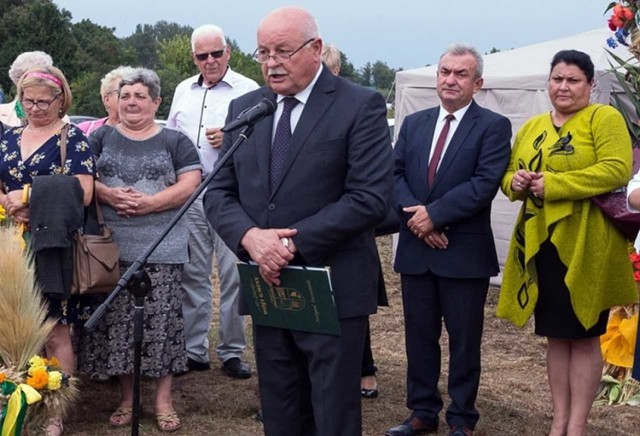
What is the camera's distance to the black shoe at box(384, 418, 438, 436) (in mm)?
5543

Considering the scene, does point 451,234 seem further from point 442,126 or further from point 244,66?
point 244,66

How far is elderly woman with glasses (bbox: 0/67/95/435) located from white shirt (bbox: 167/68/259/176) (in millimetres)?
1163

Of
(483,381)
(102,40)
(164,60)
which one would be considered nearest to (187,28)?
(164,60)

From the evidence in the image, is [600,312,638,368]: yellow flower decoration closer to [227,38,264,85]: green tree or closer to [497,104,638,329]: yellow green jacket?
[497,104,638,329]: yellow green jacket

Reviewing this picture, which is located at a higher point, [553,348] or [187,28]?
[187,28]

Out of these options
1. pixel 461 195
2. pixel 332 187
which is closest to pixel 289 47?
pixel 332 187

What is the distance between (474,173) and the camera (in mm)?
5445

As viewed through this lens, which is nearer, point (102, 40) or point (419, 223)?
point (419, 223)

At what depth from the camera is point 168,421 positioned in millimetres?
5727

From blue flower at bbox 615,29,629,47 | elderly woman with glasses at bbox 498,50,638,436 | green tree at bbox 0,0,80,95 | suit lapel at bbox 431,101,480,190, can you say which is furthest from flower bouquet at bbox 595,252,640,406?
green tree at bbox 0,0,80,95

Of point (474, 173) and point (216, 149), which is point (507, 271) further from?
point (216, 149)

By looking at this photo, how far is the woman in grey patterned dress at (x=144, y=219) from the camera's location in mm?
5629

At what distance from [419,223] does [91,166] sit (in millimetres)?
1725

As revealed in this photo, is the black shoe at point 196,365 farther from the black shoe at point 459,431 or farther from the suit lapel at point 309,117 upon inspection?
the suit lapel at point 309,117
